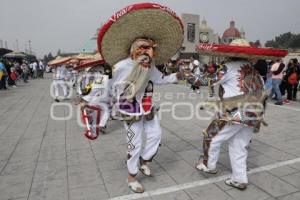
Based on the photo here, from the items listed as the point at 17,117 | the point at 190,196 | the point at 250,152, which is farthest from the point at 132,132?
the point at 17,117

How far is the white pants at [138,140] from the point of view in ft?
11.1

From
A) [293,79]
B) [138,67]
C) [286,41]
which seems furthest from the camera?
[286,41]

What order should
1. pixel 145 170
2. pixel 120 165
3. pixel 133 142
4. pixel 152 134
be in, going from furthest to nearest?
pixel 120 165, pixel 145 170, pixel 152 134, pixel 133 142

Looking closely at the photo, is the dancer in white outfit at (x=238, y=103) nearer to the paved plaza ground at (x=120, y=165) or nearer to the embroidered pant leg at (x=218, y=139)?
the embroidered pant leg at (x=218, y=139)

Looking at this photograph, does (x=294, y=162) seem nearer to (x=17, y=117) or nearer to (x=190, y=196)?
(x=190, y=196)

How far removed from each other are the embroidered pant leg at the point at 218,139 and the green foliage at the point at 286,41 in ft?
263

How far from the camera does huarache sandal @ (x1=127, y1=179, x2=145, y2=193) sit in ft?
11.3

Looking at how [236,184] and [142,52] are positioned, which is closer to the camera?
[142,52]

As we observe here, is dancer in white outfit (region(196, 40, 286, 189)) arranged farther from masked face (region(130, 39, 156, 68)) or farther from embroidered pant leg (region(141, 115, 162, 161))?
embroidered pant leg (region(141, 115, 162, 161))

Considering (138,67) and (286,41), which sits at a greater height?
(286,41)

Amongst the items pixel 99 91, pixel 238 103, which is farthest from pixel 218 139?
pixel 99 91

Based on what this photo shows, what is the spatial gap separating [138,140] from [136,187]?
57 centimetres

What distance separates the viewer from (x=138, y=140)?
340 centimetres

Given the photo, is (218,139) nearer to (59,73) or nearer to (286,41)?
(59,73)
